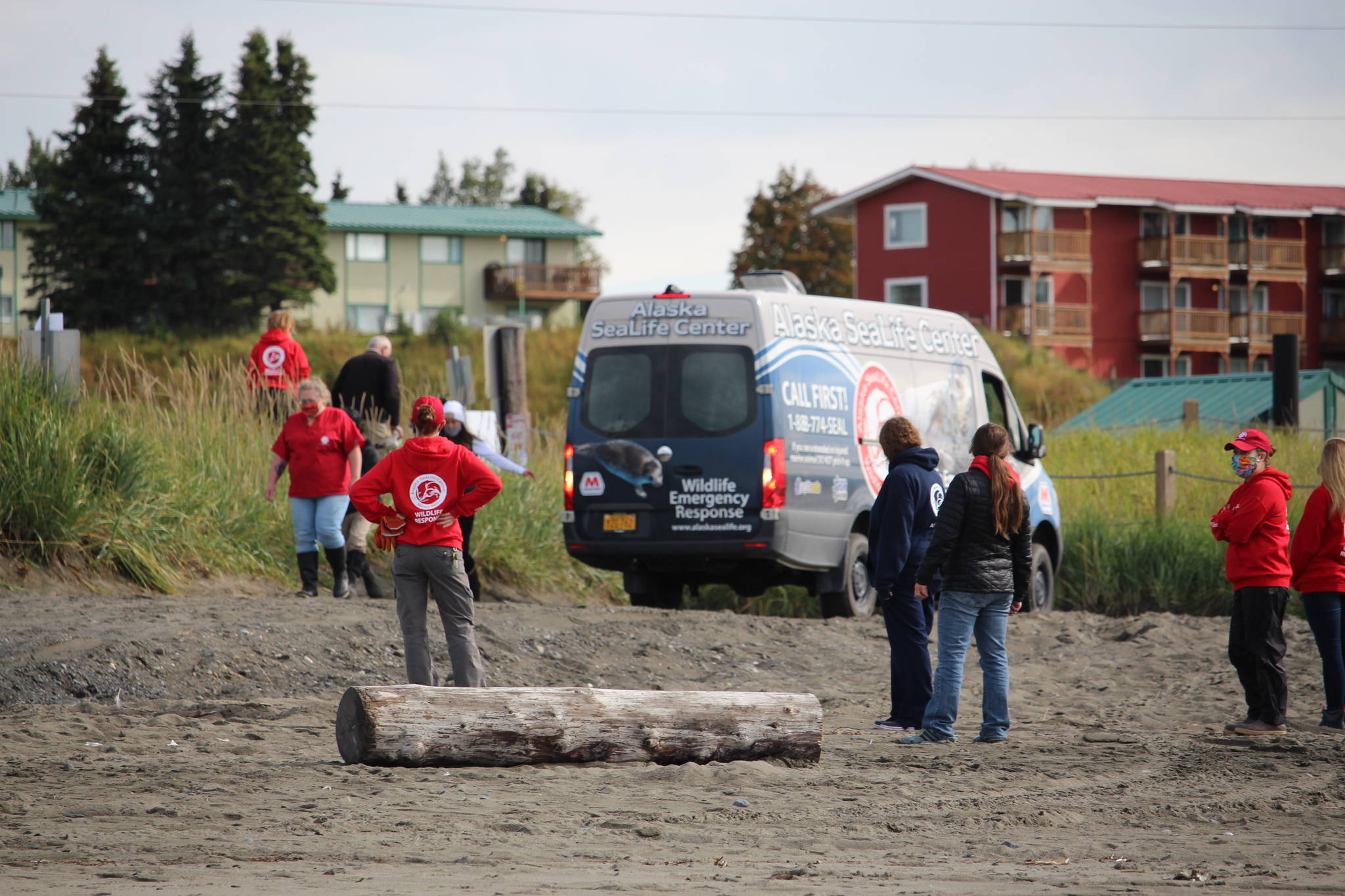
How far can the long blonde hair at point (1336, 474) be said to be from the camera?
29.3 feet

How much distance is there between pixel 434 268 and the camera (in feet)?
221

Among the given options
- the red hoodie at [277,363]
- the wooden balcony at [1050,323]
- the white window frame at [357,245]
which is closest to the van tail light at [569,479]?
the red hoodie at [277,363]

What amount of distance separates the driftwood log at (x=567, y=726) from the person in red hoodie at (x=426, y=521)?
4.03 feet

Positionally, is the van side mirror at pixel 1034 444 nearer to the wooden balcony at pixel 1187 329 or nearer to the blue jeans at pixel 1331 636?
the blue jeans at pixel 1331 636

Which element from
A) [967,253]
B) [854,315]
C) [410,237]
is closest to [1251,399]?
[967,253]

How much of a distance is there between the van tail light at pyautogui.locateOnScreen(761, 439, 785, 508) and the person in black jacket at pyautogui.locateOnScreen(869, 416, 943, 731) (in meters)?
3.37

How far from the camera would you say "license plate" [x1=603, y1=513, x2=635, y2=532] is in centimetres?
1273

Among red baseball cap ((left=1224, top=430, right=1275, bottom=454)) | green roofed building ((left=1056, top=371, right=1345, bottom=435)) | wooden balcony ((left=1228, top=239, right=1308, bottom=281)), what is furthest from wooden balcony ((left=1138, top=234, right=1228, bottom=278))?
red baseball cap ((left=1224, top=430, right=1275, bottom=454))

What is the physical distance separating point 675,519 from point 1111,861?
7.24 meters

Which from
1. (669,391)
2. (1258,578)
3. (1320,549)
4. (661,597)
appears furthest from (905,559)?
(661,597)

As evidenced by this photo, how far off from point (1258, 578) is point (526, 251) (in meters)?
61.1

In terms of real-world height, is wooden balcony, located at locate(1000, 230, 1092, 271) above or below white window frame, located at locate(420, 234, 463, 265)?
below

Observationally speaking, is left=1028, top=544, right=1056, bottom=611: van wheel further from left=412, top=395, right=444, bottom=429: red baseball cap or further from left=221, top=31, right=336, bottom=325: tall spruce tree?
left=221, top=31, right=336, bottom=325: tall spruce tree

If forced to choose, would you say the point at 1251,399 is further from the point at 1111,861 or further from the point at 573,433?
the point at 1111,861
